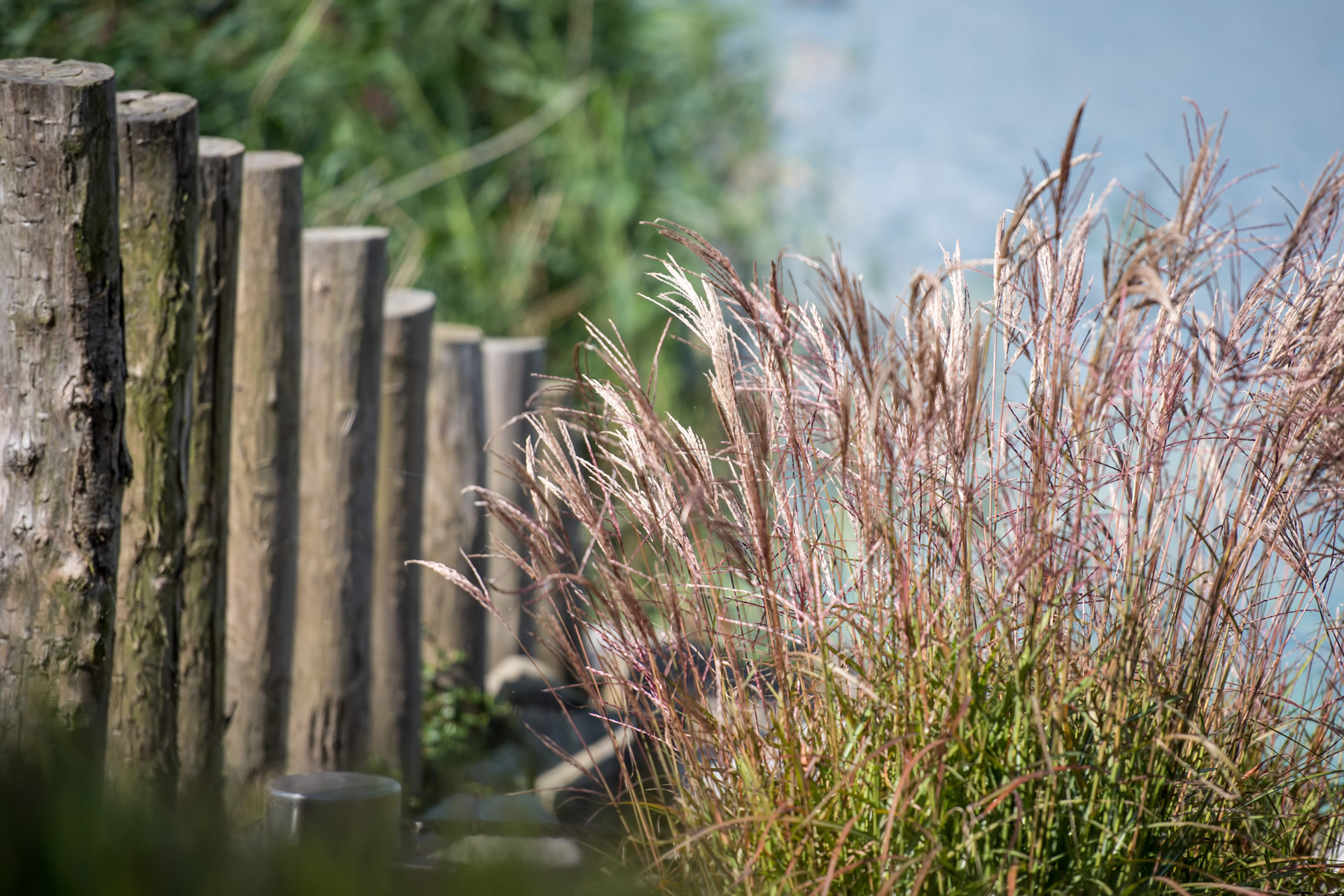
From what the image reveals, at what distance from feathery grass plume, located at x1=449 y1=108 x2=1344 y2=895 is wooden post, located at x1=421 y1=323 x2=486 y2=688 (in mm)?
2101

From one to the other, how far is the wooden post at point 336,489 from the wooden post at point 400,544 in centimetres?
15

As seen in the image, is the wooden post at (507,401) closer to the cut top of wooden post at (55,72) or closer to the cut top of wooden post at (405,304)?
the cut top of wooden post at (405,304)

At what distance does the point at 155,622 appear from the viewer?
2.49 meters

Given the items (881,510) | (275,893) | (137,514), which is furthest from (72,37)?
(275,893)

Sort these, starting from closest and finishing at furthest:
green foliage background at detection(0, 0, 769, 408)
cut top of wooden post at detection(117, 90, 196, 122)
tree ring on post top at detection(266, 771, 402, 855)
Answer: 1. tree ring on post top at detection(266, 771, 402, 855)
2. cut top of wooden post at detection(117, 90, 196, 122)
3. green foliage background at detection(0, 0, 769, 408)

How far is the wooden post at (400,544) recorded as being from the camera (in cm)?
352

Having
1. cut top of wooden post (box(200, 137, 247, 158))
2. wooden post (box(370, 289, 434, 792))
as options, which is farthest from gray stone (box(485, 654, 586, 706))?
cut top of wooden post (box(200, 137, 247, 158))

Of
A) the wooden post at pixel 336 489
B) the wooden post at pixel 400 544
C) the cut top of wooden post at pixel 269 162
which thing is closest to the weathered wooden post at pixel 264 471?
the cut top of wooden post at pixel 269 162

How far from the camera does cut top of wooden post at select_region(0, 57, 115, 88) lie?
2.01 metres

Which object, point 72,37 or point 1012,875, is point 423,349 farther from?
point 1012,875

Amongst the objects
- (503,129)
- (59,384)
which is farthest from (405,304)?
(503,129)

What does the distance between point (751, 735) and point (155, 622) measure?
140cm

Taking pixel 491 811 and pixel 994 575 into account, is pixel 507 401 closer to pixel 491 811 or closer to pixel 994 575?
pixel 491 811

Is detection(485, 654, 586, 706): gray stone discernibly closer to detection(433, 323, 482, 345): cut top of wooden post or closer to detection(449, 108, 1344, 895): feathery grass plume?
detection(433, 323, 482, 345): cut top of wooden post
